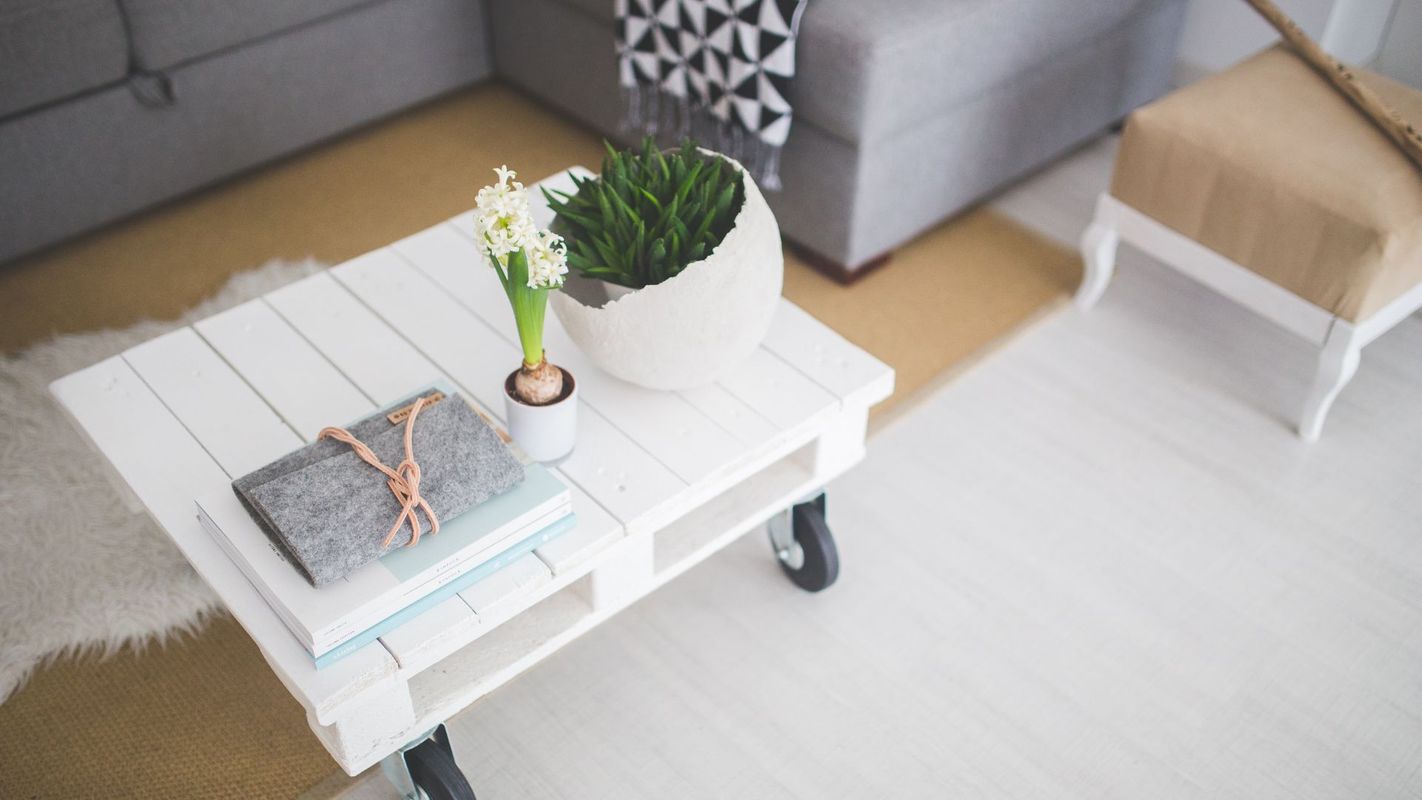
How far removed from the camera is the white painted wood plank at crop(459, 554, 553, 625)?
1173 millimetres

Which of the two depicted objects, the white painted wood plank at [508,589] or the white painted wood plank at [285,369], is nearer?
the white painted wood plank at [508,589]

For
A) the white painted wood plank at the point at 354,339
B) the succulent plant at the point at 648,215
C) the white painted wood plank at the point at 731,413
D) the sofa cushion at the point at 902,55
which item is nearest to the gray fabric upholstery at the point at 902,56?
the sofa cushion at the point at 902,55

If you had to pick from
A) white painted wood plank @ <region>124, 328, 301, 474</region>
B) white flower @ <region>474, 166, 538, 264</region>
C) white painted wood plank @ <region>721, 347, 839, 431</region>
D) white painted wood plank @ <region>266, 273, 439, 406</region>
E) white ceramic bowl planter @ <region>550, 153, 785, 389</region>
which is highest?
white flower @ <region>474, 166, 538, 264</region>

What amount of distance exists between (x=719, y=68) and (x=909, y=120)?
323 mm

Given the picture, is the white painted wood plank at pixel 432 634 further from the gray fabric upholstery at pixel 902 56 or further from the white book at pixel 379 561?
the gray fabric upholstery at pixel 902 56

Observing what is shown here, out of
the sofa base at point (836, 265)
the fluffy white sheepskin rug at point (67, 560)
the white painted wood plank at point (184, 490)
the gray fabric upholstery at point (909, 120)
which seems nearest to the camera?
the white painted wood plank at point (184, 490)

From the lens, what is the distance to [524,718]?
148 centimetres

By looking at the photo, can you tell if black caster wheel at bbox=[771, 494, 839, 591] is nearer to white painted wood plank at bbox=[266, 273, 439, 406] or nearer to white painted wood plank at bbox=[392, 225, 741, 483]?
white painted wood plank at bbox=[392, 225, 741, 483]

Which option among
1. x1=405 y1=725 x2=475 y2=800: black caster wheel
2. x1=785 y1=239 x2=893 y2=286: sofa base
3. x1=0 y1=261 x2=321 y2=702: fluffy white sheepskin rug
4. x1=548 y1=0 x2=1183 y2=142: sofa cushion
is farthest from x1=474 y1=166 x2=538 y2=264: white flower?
x1=785 y1=239 x2=893 y2=286: sofa base

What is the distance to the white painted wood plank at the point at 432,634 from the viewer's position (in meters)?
1.13

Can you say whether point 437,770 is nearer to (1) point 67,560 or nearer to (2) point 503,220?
(2) point 503,220

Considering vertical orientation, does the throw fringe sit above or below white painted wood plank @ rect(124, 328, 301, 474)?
below

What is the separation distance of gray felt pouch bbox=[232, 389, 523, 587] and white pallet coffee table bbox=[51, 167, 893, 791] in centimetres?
8

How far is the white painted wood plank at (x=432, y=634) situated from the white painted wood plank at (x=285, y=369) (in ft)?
1.05
